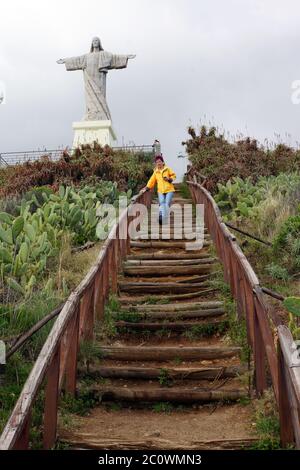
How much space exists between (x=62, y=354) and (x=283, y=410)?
1.88 m

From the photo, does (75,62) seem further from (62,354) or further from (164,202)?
(62,354)

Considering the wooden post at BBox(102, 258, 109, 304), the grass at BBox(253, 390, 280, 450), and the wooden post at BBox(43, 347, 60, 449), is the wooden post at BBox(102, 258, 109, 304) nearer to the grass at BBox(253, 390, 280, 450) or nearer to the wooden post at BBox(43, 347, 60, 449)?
the grass at BBox(253, 390, 280, 450)

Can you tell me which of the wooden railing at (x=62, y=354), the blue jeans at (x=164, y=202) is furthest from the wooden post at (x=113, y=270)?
the blue jeans at (x=164, y=202)

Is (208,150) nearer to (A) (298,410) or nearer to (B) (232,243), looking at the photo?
(B) (232,243)

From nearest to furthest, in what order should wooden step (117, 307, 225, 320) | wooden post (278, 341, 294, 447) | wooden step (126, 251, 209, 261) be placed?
wooden post (278, 341, 294, 447) < wooden step (117, 307, 225, 320) < wooden step (126, 251, 209, 261)

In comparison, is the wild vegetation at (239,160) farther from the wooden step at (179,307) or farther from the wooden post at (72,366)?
the wooden post at (72,366)

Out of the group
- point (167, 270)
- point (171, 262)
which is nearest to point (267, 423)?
point (167, 270)

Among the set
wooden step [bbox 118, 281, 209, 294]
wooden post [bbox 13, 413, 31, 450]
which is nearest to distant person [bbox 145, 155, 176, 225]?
wooden step [bbox 118, 281, 209, 294]

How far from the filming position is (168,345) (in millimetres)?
7062

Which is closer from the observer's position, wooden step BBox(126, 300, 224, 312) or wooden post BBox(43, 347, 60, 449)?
wooden post BBox(43, 347, 60, 449)

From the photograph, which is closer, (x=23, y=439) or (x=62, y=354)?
(x=23, y=439)

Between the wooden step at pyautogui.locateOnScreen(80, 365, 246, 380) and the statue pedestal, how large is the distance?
17.2 m

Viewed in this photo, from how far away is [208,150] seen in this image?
1953 centimetres

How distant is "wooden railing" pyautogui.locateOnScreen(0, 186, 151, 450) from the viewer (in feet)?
12.6
